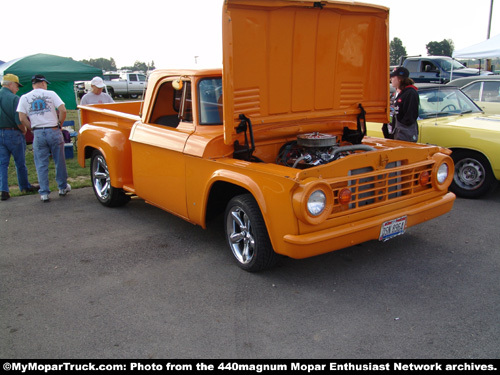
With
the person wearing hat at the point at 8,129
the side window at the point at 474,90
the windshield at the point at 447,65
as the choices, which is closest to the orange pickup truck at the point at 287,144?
the person wearing hat at the point at 8,129

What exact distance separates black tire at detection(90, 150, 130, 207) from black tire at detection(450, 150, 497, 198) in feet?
16.3

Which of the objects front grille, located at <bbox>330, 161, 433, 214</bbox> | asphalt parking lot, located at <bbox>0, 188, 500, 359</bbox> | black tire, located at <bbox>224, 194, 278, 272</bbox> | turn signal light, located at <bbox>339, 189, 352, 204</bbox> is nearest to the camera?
asphalt parking lot, located at <bbox>0, 188, 500, 359</bbox>

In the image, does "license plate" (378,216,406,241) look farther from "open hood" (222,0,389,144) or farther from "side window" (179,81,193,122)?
"side window" (179,81,193,122)

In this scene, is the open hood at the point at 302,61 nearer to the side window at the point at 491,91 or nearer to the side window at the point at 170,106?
the side window at the point at 170,106

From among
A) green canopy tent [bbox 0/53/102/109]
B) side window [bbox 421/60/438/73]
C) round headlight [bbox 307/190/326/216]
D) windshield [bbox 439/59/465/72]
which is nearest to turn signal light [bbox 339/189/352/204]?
round headlight [bbox 307/190/326/216]

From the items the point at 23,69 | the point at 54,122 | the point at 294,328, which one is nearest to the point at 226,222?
the point at 294,328

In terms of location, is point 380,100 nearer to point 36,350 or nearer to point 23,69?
point 36,350

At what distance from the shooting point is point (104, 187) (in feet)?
22.0

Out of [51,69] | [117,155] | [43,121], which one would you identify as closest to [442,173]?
[117,155]

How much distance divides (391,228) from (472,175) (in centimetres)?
325

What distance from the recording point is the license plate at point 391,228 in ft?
13.3

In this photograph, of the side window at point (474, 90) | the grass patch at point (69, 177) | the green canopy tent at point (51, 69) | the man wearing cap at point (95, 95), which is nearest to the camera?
the grass patch at point (69, 177)

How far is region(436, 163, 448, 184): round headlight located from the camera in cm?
459

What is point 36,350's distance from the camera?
10.3ft
